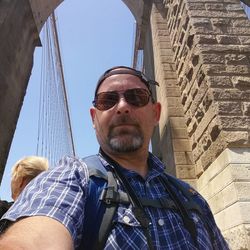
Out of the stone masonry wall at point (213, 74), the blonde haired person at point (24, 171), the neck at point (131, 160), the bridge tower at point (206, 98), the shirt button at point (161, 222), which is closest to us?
the shirt button at point (161, 222)

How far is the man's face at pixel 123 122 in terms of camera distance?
1095 mm

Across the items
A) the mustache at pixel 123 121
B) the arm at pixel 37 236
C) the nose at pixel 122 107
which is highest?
the nose at pixel 122 107

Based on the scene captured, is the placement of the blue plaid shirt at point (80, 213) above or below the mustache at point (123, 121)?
below

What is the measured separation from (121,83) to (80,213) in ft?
2.06

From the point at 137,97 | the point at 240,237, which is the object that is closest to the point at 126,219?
the point at 137,97

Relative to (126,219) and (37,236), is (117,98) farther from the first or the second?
(37,236)

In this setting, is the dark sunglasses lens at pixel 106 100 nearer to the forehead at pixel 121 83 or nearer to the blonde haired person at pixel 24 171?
the forehead at pixel 121 83

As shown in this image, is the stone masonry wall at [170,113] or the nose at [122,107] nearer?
the nose at [122,107]

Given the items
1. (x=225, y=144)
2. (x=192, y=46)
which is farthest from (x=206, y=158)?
(x=192, y=46)

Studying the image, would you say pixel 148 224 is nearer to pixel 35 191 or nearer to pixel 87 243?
pixel 87 243

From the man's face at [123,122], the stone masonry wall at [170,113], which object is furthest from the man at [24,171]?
the stone masonry wall at [170,113]

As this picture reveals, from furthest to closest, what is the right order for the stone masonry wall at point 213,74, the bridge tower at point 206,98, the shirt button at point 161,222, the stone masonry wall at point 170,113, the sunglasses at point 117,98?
the stone masonry wall at point 170,113, the stone masonry wall at point 213,74, the bridge tower at point 206,98, the sunglasses at point 117,98, the shirt button at point 161,222

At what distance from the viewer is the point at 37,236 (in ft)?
2.00

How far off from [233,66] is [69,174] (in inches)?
100
